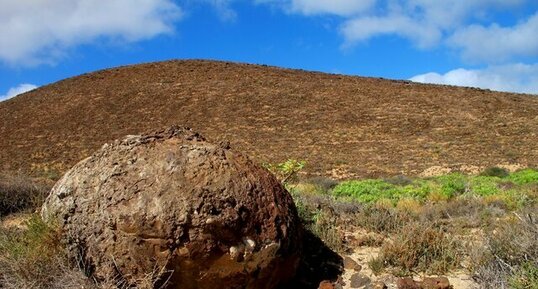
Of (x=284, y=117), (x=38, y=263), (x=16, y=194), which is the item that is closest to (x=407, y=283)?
(x=38, y=263)

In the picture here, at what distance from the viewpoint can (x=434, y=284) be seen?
4.85 meters

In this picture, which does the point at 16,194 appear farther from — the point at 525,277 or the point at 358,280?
the point at 525,277

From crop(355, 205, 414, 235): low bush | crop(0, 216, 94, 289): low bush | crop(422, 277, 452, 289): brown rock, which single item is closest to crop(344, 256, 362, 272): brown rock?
crop(422, 277, 452, 289): brown rock

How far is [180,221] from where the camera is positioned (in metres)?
4.43

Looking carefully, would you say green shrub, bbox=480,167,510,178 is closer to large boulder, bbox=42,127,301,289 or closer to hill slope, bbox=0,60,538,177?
hill slope, bbox=0,60,538,177

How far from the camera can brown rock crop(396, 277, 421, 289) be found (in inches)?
188

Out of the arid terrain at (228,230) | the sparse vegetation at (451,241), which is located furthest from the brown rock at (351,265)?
the sparse vegetation at (451,241)

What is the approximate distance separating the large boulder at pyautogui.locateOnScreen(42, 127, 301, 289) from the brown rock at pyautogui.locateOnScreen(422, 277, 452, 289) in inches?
44.7

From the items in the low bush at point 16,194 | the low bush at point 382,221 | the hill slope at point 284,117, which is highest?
the hill slope at point 284,117

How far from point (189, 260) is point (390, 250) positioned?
2.04m

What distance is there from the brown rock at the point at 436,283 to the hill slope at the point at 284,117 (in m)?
18.2

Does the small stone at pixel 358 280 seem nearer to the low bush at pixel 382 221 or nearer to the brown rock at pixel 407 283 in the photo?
the brown rock at pixel 407 283

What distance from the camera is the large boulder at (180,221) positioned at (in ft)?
14.6

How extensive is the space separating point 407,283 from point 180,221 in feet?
6.61
